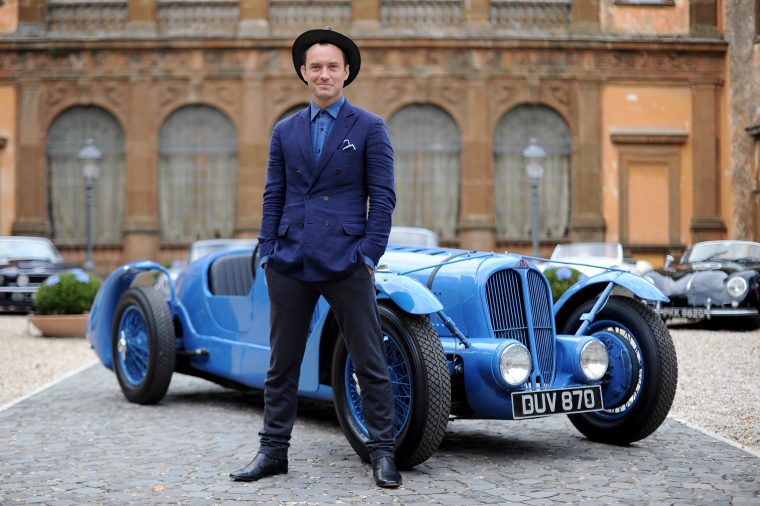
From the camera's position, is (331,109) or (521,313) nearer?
(331,109)

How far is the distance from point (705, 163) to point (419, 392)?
23.4m

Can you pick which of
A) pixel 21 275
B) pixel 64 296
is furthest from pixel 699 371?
pixel 21 275

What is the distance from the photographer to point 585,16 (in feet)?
89.1

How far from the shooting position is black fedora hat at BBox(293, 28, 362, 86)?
5.11m

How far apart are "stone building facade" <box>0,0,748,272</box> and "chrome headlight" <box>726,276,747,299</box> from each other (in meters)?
12.1

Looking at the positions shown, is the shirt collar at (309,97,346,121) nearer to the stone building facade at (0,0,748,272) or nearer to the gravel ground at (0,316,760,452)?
the gravel ground at (0,316,760,452)

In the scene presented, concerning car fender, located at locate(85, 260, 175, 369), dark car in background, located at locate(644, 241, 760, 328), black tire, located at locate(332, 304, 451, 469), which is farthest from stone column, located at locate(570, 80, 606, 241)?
black tire, located at locate(332, 304, 451, 469)

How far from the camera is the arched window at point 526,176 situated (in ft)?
88.9

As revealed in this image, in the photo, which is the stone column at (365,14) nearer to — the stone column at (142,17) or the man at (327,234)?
the stone column at (142,17)

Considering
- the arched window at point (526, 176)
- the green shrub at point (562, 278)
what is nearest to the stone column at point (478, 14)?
the arched window at point (526, 176)

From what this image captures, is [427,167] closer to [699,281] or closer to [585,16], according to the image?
[585,16]

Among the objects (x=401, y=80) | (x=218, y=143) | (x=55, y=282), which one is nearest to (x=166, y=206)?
(x=218, y=143)

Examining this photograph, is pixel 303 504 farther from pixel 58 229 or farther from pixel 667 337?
pixel 58 229

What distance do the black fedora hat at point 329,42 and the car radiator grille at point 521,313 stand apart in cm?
143
